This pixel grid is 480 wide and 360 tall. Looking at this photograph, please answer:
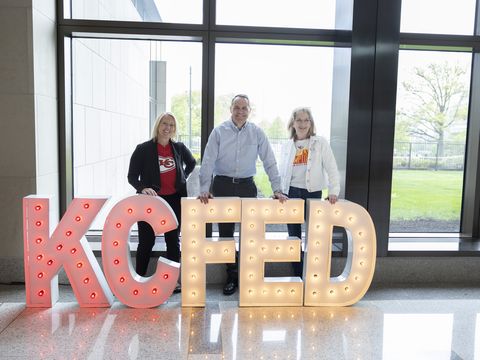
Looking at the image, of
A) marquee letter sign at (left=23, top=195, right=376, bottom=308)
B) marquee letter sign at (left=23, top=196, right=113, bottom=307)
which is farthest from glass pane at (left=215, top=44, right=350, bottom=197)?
marquee letter sign at (left=23, top=196, right=113, bottom=307)

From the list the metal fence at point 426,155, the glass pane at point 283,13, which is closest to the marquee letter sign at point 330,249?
the metal fence at point 426,155

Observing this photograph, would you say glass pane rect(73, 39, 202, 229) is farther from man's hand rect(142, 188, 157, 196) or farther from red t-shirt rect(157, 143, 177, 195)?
man's hand rect(142, 188, 157, 196)

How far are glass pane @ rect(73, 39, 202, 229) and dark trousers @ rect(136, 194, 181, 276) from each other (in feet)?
2.36

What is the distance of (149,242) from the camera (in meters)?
3.19

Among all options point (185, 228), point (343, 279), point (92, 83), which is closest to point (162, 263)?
point (185, 228)

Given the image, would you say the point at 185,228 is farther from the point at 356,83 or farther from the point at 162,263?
the point at 356,83

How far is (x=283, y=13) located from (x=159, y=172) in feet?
5.77

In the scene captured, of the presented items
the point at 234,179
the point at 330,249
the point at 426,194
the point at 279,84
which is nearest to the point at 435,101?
the point at 426,194

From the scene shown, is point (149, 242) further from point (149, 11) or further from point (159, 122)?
point (149, 11)

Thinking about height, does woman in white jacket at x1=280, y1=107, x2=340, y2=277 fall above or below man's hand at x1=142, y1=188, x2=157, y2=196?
above

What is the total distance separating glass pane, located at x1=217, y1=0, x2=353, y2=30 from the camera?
3.66 meters

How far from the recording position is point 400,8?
3.45 meters

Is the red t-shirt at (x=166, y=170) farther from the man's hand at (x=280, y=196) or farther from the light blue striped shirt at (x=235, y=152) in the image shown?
the man's hand at (x=280, y=196)

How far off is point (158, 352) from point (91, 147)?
2.13 meters
